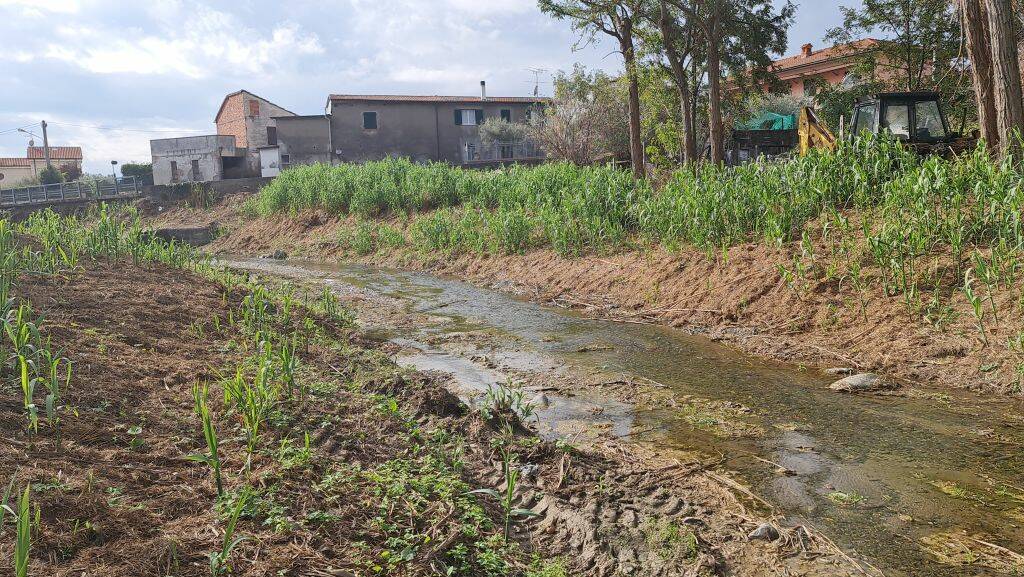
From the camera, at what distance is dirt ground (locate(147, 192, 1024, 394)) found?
652 centimetres

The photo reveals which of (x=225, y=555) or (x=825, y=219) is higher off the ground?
(x=825, y=219)

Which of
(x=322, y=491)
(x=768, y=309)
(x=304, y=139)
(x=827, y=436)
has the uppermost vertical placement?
(x=304, y=139)

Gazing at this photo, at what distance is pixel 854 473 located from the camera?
14.6 ft

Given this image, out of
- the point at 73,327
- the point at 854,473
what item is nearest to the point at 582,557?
the point at 854,473

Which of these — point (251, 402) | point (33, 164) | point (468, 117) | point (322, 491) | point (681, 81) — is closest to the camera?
point (322, 491)

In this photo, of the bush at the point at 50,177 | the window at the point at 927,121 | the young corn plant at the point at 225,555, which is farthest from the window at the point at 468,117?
the young corn plant at the point at 225,555

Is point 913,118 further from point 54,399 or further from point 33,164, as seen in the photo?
point 33,164

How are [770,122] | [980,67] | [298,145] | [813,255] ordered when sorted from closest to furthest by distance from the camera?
[813,255] → [980,67] → [770,122] → [298,145]

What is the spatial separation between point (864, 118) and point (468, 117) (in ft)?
118

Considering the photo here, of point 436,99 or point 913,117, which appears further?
point 436,99

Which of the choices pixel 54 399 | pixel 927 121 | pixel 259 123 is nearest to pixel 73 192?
pixel 259 123

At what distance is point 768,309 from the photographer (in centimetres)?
858

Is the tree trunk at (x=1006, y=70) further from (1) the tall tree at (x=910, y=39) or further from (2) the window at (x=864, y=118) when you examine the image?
(1) the tall tree at (x=910, y=39)

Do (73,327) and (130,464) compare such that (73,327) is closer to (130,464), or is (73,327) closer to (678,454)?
(130,464)
